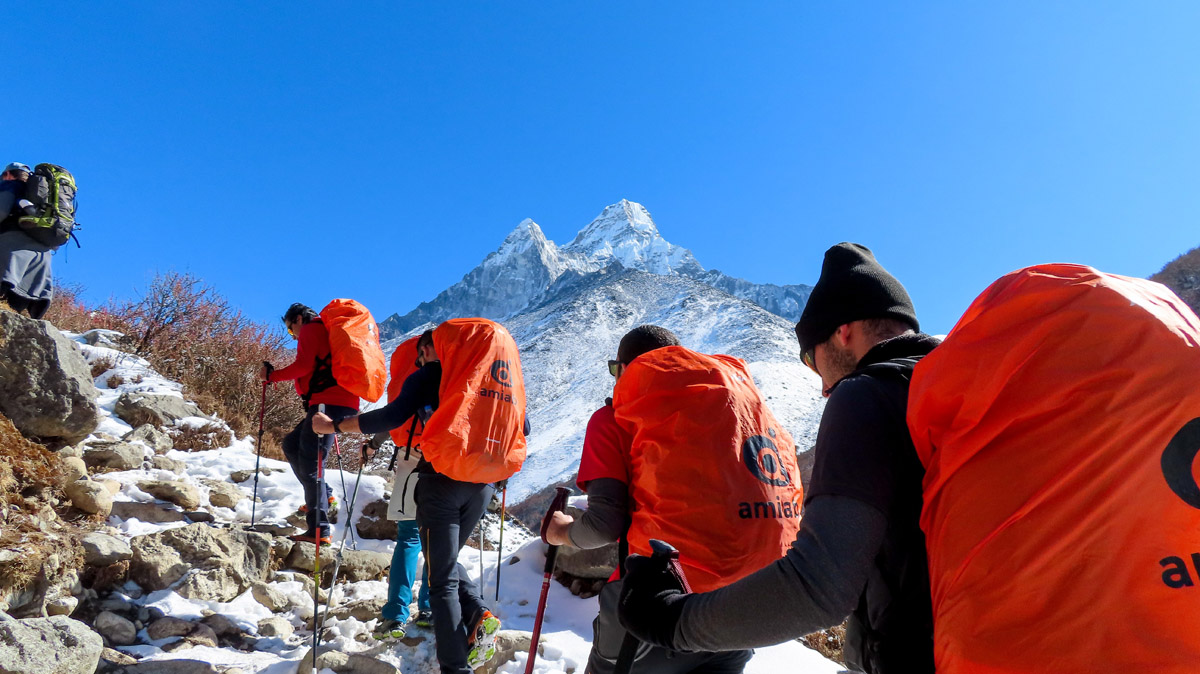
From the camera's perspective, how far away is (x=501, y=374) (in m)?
3.72

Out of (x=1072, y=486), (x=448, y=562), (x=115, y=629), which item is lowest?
(x=115, y=629)

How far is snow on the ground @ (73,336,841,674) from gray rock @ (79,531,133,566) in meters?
0.24

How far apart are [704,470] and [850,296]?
2.71 ft

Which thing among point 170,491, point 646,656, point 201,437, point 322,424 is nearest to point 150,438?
point 201,437

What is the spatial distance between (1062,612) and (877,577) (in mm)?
397

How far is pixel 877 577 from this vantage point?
51.5 inches

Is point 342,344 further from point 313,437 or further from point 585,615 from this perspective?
point 585,615

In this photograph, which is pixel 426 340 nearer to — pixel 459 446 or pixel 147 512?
pixel 459 446

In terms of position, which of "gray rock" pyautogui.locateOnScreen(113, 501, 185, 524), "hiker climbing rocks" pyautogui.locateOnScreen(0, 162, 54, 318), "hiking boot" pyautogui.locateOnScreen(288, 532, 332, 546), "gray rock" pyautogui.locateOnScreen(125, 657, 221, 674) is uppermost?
"hiker climbing rocks" pyautogui.locateOnScreen(0, 162, 54, 318)

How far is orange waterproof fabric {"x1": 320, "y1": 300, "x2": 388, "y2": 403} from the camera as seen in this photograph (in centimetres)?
514

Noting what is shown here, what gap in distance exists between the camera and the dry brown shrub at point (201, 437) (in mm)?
7500

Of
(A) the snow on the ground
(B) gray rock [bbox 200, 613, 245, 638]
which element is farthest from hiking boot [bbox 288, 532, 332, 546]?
(B) gray rock [bbox 200, 613, 245, 638]

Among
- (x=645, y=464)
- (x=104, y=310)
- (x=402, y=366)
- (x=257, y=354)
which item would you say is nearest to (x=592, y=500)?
(x=645, y=464)

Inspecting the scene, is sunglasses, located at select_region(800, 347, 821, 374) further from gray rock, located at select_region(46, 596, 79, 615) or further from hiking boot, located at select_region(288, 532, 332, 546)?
hiking boot, located at select_region(288, 532, 332, 546)
